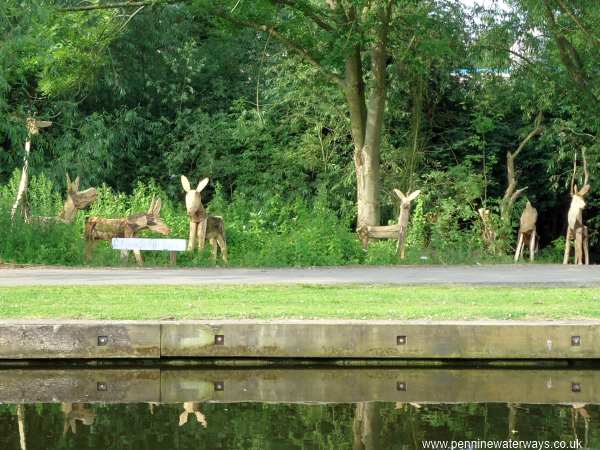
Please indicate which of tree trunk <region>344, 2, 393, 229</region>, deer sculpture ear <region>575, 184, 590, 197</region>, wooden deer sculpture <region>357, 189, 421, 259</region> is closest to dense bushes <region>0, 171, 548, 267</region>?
wooden deer sculpture <region>357, 189, 421, 259</region>

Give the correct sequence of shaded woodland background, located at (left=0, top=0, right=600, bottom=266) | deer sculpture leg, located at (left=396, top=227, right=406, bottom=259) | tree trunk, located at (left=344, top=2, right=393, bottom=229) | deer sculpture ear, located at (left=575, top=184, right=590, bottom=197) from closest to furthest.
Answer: deer sculpture leg, located at (left=396, top=227, right=406, bottom=259)
deer sculpture ear, located at (left=575, top=184, right=590, bottom=197)
shaded woodland background, located at (left=0, top=0, right=600, bottom=266)
tree trunk, located at (left=344, top=2, right=393, bottom=229)

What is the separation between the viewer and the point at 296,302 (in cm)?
1262

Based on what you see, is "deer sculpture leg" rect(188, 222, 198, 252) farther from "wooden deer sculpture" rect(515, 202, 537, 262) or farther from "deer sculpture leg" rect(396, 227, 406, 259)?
"wooden deer sculpture" rect(515, 202, 537, 262)

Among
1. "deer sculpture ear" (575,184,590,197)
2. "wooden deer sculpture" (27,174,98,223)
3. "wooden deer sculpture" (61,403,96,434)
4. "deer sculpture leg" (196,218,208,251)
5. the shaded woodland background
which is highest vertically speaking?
the shaded woodland background

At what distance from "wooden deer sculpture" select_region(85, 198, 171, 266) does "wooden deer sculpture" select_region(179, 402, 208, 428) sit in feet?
35.0

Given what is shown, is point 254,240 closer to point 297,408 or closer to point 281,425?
point 297,408

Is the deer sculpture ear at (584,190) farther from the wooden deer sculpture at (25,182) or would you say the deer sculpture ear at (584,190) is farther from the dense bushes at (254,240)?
the wooden deer sculpture at (25,182)

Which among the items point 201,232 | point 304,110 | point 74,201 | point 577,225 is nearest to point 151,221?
point 201,232

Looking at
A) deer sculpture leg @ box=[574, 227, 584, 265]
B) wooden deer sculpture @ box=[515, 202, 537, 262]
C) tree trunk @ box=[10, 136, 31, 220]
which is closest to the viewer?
tree trunk @ box=[10, 136, 31, 220]

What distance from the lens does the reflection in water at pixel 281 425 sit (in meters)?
7.45

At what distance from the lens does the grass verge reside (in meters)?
11.1

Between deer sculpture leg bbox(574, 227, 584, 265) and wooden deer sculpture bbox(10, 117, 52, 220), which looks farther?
deer sculpture leg bbox(574, 227, 584, 265)

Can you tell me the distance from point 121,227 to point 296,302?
300 inches

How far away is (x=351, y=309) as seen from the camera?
1177 centimetres
